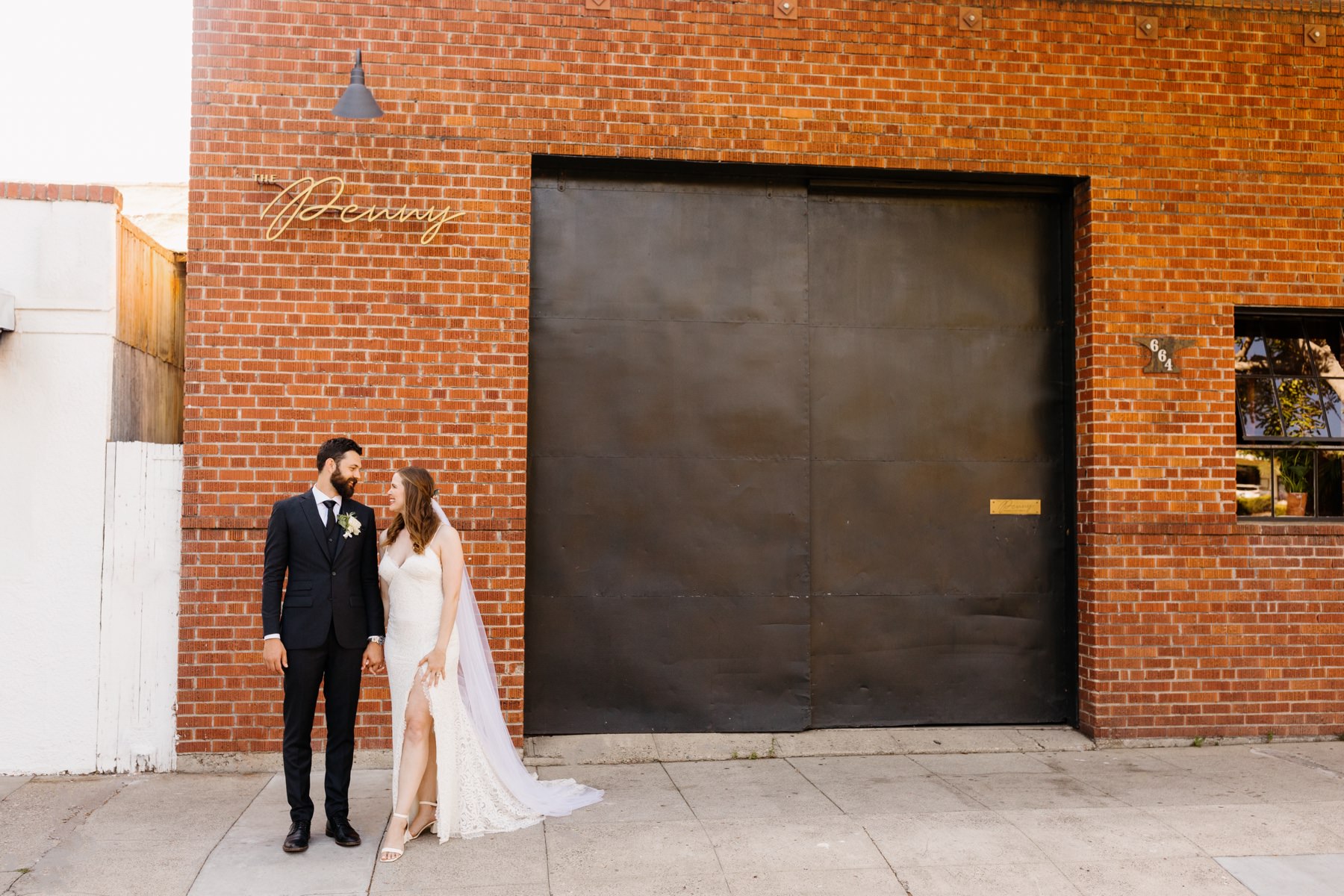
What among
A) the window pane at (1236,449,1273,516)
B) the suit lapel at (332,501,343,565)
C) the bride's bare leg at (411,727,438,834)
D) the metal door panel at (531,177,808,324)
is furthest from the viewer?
the window pane at (1236,449,1273,516)

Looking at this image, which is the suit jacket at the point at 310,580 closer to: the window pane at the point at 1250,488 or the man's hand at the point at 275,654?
the man's hand at the point at 275,654

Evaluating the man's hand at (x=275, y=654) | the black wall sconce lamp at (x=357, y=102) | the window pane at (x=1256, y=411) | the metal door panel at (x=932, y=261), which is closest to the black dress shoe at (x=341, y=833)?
the man's hand at (x=275, y=654)

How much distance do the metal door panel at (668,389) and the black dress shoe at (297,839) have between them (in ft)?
10.1

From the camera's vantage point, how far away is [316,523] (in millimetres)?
5684

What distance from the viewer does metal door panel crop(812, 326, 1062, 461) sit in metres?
8.09

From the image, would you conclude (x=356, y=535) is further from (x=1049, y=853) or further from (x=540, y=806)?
(x=1049, y=853)

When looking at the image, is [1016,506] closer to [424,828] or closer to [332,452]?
[424,828]

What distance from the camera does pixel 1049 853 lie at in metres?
5.63

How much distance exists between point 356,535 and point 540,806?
1.89 meters

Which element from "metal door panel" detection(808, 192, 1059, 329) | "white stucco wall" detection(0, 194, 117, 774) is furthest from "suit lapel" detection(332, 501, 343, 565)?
"metal door panel" detection(808, 192, 1059, 329)

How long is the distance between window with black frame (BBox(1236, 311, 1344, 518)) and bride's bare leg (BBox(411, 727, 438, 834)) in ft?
20.8

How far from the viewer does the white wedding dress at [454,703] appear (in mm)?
5727

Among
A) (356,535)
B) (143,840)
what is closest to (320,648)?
(356,535)

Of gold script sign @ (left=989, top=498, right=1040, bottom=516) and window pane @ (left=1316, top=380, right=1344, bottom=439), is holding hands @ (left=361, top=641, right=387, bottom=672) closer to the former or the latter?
gold script sign @ (left=989, top=498, right=1040, bottom=516)
